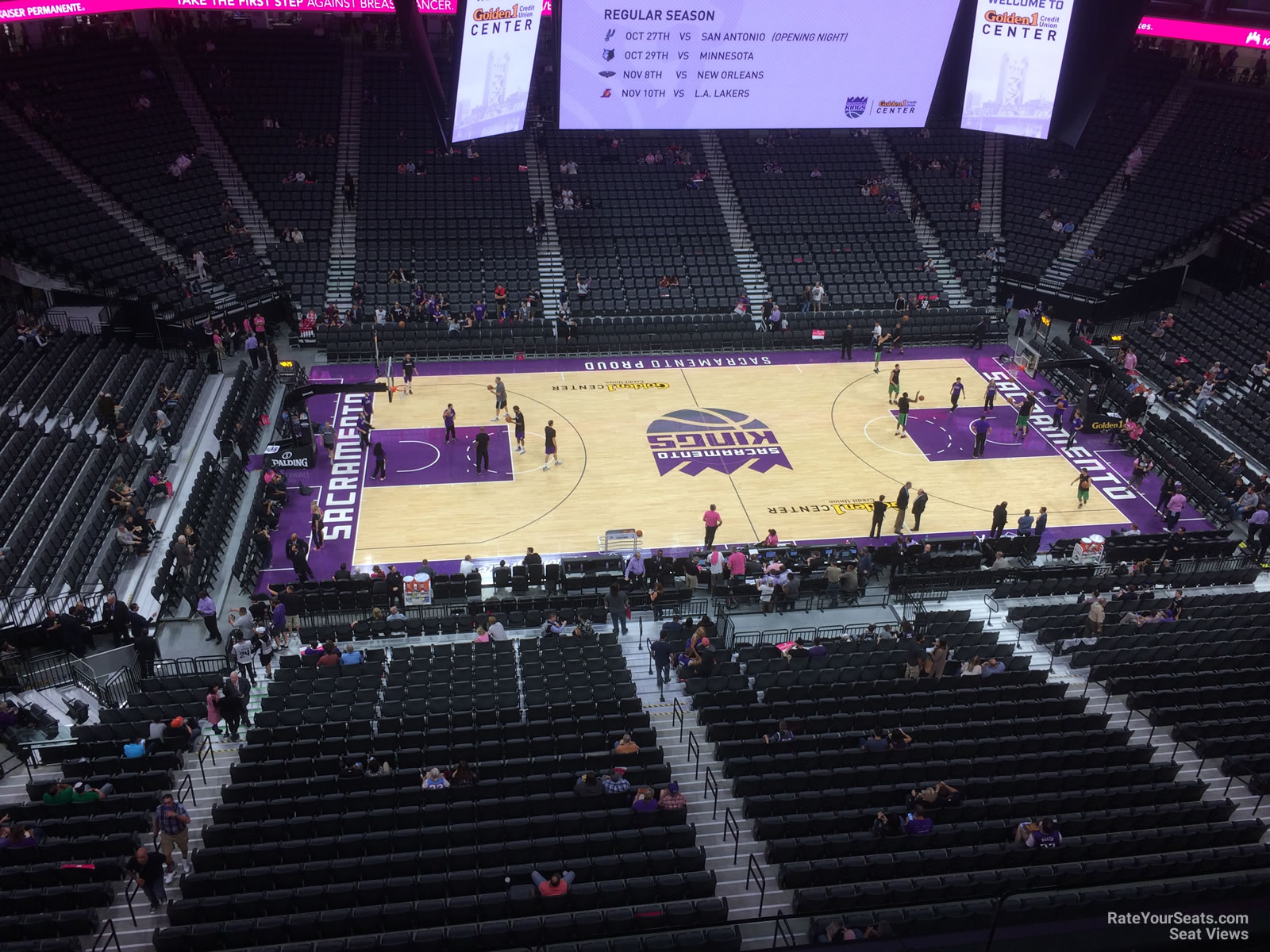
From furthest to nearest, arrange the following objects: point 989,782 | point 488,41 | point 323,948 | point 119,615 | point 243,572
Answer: point 488,41, point 243,572, point 119,615, point 989,782, point 323,948

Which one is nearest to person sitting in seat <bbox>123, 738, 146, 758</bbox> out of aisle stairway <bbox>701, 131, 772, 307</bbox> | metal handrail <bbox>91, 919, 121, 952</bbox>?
metal handrail <bbox>91, 919, 121, 952</bbox>

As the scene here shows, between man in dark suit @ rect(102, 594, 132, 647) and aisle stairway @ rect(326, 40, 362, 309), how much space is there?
65.6 ft

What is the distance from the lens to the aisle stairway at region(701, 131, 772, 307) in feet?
136

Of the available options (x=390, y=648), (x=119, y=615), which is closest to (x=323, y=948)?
(x=390, y=648)

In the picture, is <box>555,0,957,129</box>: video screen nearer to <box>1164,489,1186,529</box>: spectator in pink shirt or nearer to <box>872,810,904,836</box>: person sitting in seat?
<box>1164,489,1186,529</box>: spectator in pink shirt

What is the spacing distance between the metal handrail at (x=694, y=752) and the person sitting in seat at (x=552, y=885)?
4.11 meters

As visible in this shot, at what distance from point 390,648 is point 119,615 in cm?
549

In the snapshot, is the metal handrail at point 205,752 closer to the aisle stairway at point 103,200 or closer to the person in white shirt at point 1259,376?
the aisle stairway at point 103,200

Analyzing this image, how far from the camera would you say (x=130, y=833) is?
14.1 meters

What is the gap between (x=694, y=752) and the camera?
17.3 m

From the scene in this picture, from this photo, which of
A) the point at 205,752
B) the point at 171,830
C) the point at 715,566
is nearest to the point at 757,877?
the point at 171,830

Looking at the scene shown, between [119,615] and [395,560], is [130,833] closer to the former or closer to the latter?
[119,615]

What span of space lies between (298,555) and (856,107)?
3083 cm
